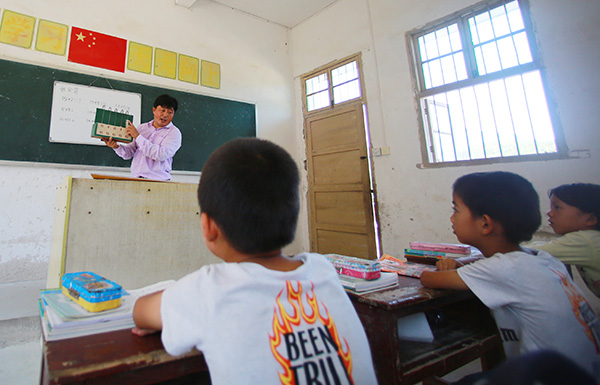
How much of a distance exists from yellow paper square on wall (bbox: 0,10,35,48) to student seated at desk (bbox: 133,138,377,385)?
321 centimetres

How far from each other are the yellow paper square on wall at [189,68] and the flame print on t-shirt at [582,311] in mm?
3567

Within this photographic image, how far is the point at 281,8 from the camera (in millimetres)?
3930

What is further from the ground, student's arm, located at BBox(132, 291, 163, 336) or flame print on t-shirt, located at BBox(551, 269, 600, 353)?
student's arm, located at BBox(132, 291, 163, 336)

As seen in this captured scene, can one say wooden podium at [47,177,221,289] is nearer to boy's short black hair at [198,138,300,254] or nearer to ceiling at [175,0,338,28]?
boy's short black hair at [198,138,300,254]

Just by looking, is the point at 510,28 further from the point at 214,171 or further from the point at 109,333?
the point at 109,333

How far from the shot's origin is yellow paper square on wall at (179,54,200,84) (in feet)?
10.9

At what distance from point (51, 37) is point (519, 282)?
3.80m

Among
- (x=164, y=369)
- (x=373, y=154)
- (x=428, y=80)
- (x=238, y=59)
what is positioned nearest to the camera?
(x=164, y=369)

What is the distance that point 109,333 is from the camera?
55cm

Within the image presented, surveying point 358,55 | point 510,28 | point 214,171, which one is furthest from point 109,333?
point 358,55

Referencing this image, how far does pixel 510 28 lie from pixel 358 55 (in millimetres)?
1511

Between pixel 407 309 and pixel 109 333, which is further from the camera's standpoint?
pixel 407 309

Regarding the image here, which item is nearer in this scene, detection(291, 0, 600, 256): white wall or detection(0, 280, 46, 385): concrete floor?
detection(0, 280, 46, 385): concrete floor

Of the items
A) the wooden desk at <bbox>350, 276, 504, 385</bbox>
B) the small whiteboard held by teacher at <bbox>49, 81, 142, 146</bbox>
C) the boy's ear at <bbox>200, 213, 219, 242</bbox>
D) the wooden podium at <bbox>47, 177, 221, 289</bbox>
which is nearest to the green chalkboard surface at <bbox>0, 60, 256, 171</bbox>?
the small whiteboard held by teacher at <bbox>49, 81, 142, 146</bbox>
